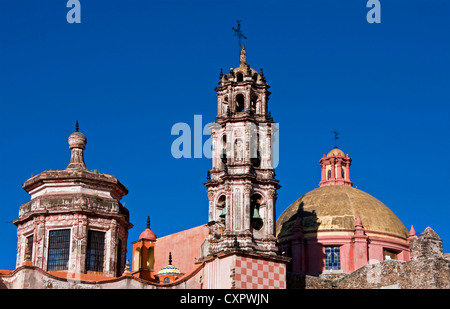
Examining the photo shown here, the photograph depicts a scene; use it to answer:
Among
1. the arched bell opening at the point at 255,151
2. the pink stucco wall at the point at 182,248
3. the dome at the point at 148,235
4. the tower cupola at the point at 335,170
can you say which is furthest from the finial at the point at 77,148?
the tower cupola at the point at 335,170

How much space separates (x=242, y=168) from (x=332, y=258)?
45.6 feet

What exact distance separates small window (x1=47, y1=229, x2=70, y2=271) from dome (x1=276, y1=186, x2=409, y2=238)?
18168 millimetres

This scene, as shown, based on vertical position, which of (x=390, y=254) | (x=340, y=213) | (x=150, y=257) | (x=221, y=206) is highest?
(x=340, y=213)

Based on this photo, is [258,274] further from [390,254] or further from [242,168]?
[390,254]

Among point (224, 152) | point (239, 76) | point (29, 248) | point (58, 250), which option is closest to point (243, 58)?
point (239, 76)

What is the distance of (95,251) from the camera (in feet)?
152

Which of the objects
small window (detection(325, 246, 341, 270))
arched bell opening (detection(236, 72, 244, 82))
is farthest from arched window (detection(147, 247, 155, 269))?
small window (detection(325, 246, 341, 270))

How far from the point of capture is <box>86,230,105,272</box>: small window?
46031 millimetres

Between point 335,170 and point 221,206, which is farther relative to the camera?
point 335,170

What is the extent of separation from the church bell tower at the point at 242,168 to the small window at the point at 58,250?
7.26 meters

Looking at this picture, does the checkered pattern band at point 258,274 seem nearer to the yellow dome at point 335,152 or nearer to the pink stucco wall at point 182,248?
the pink stucco wall at point 182,248

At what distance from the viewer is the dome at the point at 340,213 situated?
194ft

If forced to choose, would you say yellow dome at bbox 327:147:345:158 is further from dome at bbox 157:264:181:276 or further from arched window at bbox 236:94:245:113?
dome at bbox 157:264:181:276
